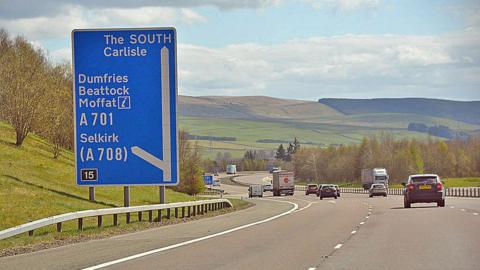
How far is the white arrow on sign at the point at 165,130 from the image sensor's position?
1352 inches

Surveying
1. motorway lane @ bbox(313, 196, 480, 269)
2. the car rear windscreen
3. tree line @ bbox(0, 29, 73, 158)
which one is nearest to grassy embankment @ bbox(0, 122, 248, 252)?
tree line @ bbox(0, 29, 73, 158)

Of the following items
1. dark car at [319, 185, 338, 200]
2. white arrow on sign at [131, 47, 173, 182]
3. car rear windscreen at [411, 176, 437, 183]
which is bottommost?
dark car at [319, 185, 338, 200]

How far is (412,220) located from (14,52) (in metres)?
68.7

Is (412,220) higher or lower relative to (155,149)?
lower

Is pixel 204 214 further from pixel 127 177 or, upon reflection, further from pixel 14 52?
pixel 14 52

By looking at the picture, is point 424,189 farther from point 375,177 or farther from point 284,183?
point 375,177

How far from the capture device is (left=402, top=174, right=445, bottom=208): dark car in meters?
48.6

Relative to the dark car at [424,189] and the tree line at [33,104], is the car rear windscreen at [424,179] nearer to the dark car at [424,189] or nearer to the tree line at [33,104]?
the dark car at [424,189]

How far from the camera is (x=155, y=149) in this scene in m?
Answer: 34.5

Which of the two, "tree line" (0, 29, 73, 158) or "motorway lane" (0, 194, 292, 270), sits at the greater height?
"tree line" (0, 29, 73, 158)

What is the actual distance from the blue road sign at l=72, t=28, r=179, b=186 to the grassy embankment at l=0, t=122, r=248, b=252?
2038 mm

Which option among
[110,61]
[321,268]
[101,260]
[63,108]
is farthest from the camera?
[63,108]

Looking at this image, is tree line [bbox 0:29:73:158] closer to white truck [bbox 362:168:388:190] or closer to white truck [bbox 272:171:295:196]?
white truck [bbox 272:171:295:196]

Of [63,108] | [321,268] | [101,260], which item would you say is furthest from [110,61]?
[63,108]
